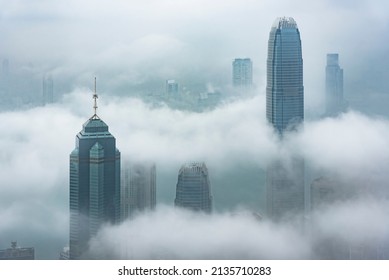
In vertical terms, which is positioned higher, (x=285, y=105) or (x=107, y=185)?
(x=285, y=105)

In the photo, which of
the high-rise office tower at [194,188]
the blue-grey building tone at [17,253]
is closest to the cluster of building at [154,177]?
the high-rise office tower at [194,188]

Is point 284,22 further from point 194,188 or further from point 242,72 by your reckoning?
point 194,188

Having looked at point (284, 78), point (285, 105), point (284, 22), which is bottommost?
point (285, 105)

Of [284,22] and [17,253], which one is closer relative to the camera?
[17,253]

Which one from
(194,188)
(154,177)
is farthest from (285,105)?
(154,177)
